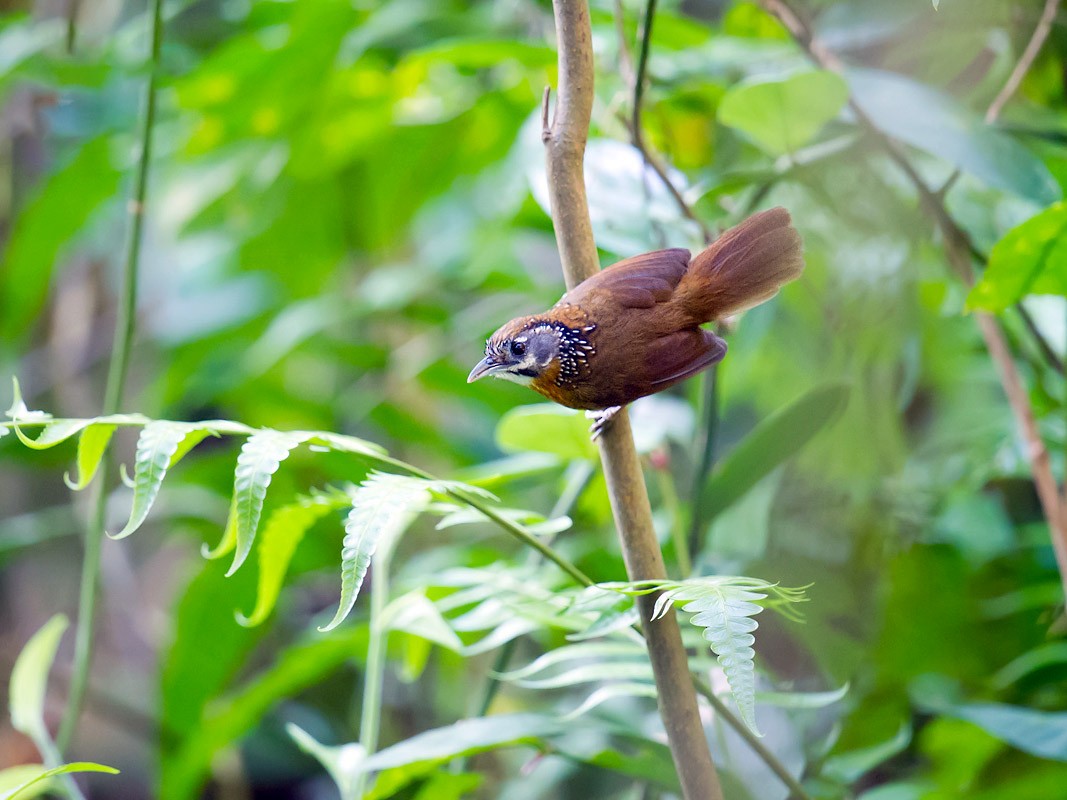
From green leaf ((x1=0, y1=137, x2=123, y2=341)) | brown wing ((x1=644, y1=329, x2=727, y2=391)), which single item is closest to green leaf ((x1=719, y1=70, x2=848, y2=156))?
brown wing ((x1=644, y1=329, x2=727, y2=391))

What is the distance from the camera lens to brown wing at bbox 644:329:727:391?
483mm

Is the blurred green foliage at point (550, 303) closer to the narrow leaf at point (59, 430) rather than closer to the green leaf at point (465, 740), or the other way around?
the green leaf at point (465, 740)

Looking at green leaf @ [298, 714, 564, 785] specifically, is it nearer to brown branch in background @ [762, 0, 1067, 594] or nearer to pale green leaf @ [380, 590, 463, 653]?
pale green leaf @ [380, 590, 463, 653]

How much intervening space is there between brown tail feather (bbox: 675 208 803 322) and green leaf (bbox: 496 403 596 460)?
0.61 ft

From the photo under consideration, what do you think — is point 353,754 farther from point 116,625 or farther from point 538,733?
point 116,625

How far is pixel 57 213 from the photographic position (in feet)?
4.72

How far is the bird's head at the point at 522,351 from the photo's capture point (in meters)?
0.51

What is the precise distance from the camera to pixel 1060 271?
0.60 metres

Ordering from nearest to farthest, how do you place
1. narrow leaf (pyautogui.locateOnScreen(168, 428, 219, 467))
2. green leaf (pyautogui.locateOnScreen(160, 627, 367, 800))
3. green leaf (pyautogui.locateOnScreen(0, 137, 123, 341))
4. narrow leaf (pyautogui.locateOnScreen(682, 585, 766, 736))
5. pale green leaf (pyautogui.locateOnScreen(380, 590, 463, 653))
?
narrow leaf (pyautogui.locateOnScreen(682, 585, 766, 736))
narrow leaf (pyautogui.locateOnScreen(168, 428, 219, 467))
pale green leaf (pyautogui.locateOnScreen(380, 590, 463, 653))
green leaf (pyautogui.locateOnScreen(160, 627, 367, 800))
green leaf (pyautogui.locateOnScreen(0, 137, 123, 341))

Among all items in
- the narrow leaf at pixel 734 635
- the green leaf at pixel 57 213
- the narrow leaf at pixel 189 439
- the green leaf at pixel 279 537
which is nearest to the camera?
the narrow leaf at pixel 734 635

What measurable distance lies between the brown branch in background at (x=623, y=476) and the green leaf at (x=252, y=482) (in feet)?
0.57

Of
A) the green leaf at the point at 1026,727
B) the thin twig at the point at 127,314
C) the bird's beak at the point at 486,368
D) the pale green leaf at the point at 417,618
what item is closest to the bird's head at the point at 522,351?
the bird's beak at the point at 486,368

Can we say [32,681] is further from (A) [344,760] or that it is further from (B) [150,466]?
(B) [150,466]

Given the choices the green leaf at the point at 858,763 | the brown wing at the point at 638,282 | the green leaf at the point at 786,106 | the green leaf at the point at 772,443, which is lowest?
the green leaf at the point at 858,763
